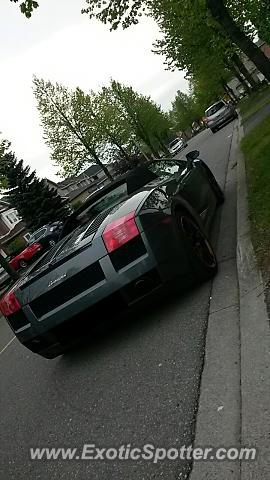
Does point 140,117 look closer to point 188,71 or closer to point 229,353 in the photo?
point 188,71

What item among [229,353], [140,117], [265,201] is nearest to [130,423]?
[229,353]

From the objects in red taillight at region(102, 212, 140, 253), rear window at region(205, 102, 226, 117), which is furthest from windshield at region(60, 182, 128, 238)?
rear window at region(205, 102, 226, 117)

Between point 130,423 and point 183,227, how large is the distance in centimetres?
191

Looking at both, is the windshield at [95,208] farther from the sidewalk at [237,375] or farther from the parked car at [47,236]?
the parked car at [47,236]

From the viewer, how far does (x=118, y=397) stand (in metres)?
3.27

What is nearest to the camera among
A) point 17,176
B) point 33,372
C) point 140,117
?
point 33,372

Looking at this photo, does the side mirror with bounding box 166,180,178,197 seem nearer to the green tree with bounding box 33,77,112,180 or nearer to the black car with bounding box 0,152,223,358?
the black car with bounding box 0,152,223,358

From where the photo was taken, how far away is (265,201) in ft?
17.2

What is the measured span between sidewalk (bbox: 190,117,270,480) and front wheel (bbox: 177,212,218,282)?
145mm

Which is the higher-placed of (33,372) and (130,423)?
(33,372)

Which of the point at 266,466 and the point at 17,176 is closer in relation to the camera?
the point at 266,466

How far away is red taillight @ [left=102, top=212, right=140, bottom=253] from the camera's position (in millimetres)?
3549

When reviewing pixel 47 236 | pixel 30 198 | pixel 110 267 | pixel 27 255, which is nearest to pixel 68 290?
pixel 110 267

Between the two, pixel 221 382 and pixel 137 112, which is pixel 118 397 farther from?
pixel 137 112
